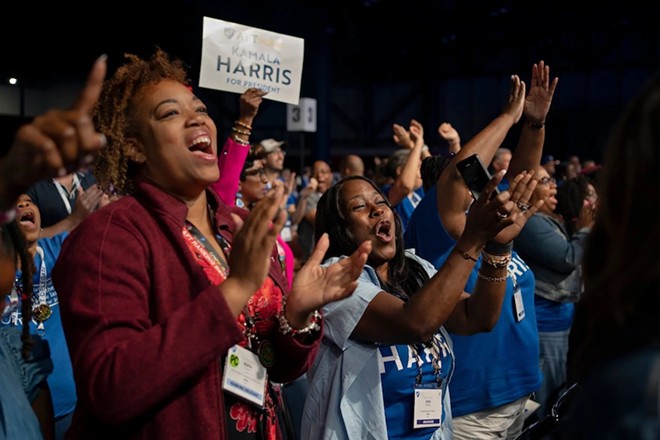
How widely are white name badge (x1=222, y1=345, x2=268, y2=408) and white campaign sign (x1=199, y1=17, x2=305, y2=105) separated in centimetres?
246

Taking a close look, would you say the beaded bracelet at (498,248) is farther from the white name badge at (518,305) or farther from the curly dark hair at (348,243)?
the white name badge at (518,305)

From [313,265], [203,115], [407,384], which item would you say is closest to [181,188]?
[203,115]

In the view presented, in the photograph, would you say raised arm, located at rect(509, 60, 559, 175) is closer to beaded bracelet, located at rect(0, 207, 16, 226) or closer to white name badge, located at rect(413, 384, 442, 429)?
white name badge, located at rect(413, 384, 442, 429)

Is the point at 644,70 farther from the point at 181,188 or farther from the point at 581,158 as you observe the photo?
the point at 181,188

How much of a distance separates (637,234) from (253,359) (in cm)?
107

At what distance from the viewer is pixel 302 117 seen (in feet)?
37.2

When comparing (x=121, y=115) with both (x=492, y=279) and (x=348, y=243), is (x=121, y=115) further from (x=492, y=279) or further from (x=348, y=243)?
(x=492, y=279)

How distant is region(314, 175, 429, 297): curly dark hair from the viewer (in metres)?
2.64

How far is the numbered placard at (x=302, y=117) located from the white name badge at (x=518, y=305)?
817 cm

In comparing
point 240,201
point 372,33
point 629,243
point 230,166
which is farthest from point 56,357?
point 372,33

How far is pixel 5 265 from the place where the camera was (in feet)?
4.71

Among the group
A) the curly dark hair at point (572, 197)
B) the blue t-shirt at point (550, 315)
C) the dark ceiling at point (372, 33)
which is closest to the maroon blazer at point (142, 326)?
the blue t-shirt at point (550, 315)

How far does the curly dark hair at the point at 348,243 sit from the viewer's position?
2637 millimetres

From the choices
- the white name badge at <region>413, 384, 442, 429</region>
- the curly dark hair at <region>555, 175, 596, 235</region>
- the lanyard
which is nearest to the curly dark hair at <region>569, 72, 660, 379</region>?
the white name badge at <region>413, 384, 442, 429</region>
